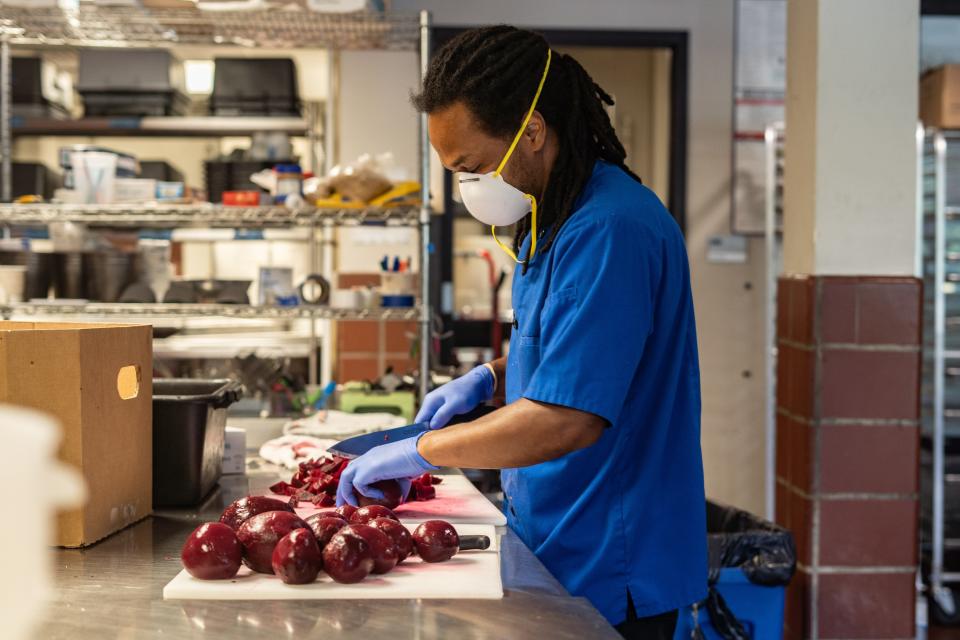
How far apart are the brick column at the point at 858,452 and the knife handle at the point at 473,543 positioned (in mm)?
2401

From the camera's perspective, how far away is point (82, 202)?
11.3 ft

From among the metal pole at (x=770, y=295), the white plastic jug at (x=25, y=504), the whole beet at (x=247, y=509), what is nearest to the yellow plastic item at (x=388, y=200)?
the metal pole at (x=770, y=295)

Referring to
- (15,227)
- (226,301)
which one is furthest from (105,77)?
(226,301)

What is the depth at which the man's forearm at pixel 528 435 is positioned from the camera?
4.63ft

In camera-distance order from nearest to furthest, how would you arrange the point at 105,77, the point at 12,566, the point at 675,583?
the point at 12,566 → the point at 675,583 → the point at 105,77

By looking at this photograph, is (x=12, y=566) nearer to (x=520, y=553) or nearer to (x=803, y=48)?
(x=520, y=553)

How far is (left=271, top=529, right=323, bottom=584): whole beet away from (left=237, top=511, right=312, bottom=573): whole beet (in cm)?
2

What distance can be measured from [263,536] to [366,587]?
143 mm

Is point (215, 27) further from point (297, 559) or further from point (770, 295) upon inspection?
point (297, 559)

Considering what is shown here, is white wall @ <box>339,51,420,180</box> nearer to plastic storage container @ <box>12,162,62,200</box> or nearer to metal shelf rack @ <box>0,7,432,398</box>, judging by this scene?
metal shelf rack @ <box>0,7,432,398</box>

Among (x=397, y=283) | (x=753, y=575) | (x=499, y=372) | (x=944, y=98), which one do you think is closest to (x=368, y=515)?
(x=499, y=372)

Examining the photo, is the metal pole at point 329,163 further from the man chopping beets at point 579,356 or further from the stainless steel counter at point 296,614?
the stainless steel counter at point 296,614

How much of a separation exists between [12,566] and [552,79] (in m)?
1.32

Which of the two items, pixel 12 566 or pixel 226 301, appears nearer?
pixel 12 566
